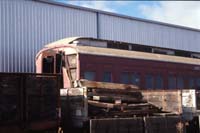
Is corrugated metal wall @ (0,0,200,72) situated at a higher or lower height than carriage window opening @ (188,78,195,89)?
higher

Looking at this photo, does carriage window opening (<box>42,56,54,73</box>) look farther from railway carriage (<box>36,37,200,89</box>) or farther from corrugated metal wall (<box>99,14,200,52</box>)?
corrugated metal wall (<box>99,14,200,52</box>)

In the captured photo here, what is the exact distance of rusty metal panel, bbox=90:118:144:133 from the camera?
9336 mm

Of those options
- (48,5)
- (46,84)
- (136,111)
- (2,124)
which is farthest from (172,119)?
(48,5)

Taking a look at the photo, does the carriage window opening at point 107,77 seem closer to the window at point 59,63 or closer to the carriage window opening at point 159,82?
the window at point 59,63

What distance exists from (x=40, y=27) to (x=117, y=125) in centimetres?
1239

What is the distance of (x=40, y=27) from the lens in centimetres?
2116

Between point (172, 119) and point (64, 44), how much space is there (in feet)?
14.5

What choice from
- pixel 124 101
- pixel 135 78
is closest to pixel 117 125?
pixel 124 101

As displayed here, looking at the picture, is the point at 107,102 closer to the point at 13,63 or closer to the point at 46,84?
the point at 46,84

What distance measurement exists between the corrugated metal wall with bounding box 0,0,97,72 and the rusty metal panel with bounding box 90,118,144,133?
10.7 meters

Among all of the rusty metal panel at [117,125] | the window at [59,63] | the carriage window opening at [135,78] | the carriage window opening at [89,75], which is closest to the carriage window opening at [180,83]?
the carriage window opening at [135,78]

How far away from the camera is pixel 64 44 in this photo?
44.0ft

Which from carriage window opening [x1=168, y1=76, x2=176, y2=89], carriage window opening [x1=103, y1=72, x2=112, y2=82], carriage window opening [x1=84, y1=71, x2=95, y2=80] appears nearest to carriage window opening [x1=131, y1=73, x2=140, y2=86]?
carriage window opening [x1=103, y1=72, x2=112, y2=82]

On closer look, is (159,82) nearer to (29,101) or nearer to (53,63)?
(53,63)
